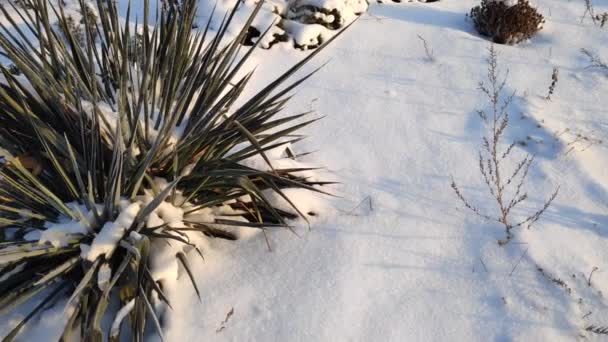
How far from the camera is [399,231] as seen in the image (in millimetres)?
2482

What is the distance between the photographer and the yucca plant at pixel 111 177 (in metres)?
1.84

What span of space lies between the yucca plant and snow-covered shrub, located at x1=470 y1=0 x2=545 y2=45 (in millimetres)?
2617

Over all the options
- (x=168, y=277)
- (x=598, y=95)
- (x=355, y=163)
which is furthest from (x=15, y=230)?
(x=598, y=95)

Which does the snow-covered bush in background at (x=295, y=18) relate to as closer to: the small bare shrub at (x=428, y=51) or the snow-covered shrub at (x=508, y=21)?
the small bare shrub at (x=428, y=51)

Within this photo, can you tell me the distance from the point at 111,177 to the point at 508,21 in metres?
3.47

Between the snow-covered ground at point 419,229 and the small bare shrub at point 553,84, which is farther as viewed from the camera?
the small bare shrub at point 553,84

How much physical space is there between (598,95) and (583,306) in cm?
195

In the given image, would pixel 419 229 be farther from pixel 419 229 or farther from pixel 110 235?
pixel 110 235

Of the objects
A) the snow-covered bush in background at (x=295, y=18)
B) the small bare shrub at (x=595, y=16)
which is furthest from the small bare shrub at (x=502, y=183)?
the small bare shrub at (x=595, y=16)

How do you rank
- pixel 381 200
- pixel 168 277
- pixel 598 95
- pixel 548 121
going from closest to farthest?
pixel 168 277, pixel 381 200, pixel 548 121, pixel 598 95

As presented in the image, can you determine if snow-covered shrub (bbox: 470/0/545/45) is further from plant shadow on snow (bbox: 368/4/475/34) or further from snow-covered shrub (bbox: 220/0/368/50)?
snow-covered shrub (bbox: 220/0/368/50)

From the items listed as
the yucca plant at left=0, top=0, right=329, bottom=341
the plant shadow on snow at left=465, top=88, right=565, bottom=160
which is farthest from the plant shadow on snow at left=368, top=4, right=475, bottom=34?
the yucca plant at left=0, top=0, right=329, bottom=341

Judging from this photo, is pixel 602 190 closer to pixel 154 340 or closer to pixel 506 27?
pixel 506 27

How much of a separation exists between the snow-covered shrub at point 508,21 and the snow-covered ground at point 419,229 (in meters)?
0.21
